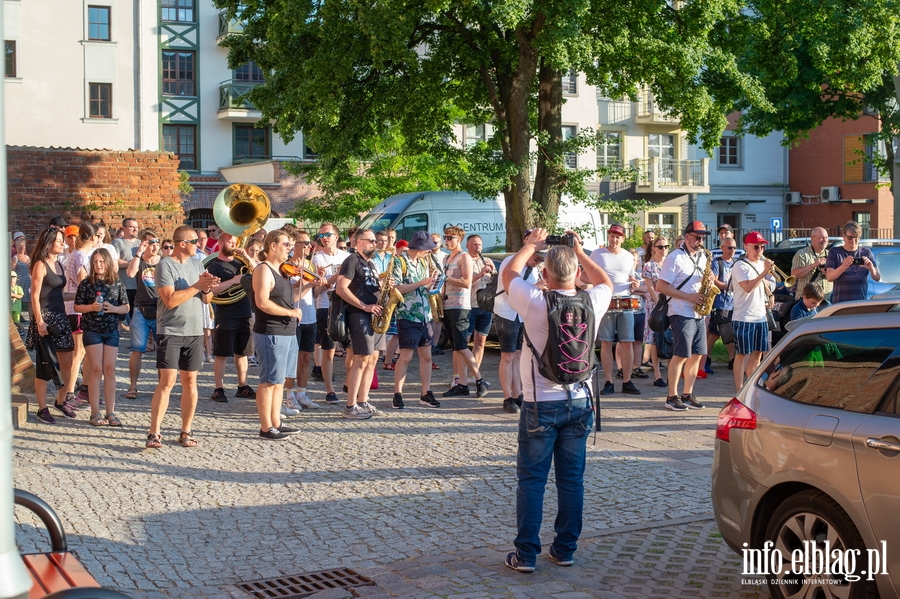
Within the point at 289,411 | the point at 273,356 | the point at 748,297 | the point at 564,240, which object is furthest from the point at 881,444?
the point at 289,411

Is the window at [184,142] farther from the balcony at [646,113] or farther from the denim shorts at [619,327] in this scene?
the denim shorts at [619,327]

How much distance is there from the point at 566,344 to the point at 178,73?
4116 cm

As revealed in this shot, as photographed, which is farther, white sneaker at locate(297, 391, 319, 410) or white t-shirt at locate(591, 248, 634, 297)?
white t-shirt at locate(591, 248, 634, 297)

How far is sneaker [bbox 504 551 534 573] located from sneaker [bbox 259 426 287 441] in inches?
166

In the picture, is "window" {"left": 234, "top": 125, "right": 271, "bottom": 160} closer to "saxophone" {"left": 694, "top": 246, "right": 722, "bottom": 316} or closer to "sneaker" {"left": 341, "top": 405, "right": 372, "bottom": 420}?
"sneaker" {"left": 341, "top": 405, "right": 372, "bottom": 420}

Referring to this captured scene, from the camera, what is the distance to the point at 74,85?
37.5 m

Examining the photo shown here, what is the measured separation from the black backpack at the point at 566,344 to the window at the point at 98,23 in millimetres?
36443

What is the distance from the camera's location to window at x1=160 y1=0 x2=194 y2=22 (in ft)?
141

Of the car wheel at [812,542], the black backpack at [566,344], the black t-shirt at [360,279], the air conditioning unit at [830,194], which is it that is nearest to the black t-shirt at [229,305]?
the black t-shirt at [360,279]

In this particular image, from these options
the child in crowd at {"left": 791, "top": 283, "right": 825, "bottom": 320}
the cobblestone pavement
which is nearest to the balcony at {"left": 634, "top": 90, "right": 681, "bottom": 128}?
the child in crowd at {"left": 791, "top": 283, "right": 825, "bottom": 320}

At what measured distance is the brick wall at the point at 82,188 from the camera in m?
22.6

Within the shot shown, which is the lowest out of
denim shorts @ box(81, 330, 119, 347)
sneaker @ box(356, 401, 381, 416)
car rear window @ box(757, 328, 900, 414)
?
sneaker @ box(356, 401, 381, 416)

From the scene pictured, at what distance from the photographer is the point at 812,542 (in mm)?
4574

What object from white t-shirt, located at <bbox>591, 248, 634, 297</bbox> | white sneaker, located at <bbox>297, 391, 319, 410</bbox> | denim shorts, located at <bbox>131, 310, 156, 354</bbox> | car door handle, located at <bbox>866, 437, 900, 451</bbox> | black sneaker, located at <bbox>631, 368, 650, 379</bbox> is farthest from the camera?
black sneaker, located at <bbox>631, 368, 650, 379</bbox>
